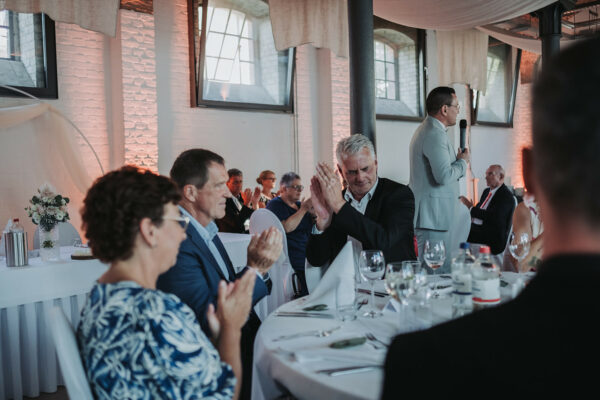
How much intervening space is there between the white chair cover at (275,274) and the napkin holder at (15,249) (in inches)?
65.9

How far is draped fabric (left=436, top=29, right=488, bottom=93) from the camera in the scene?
8.73 m

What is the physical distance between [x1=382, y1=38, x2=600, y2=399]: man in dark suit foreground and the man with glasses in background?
11.8 feet

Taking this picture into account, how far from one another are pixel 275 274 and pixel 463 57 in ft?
19.9

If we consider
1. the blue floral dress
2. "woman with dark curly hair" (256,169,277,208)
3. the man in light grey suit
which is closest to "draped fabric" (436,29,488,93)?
"woman with dark curly hair" (256,169,277,208)

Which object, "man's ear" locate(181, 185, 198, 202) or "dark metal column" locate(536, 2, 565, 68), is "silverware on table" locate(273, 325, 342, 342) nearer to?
"man's ear" locate(181, 185, 198, 202)

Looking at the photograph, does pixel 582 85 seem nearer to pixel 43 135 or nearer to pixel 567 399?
pixel 567 399

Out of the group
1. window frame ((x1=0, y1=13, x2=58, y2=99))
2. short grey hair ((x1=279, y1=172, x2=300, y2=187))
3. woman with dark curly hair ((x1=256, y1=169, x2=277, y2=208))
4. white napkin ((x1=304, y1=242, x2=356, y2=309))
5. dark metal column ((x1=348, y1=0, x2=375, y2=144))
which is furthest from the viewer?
woman with dark curly hair ((x1=256, y1=169, x2=277, y2=208))

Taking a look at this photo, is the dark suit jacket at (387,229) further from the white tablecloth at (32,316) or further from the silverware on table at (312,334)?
the white tablecloth at (32,316)

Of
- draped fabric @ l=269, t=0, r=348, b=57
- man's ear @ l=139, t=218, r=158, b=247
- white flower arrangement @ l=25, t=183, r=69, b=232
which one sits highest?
draped fabric @ l=269, t=0, r=348, b=57

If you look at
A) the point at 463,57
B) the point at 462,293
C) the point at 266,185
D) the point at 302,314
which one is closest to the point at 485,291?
the point at 462,293

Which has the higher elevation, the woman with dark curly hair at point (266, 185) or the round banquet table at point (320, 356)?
the woman with dark curly hair at point (266, 185)

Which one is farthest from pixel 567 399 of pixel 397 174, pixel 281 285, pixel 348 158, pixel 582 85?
pixel 397 174

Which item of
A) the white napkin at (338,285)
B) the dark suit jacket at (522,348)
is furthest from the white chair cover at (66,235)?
the dark suit jacket at (522,348)

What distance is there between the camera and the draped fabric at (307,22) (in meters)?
5.93
